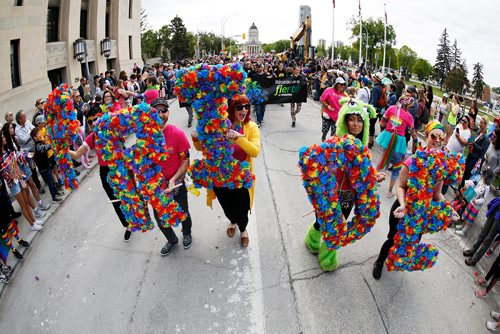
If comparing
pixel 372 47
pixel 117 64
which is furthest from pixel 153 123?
pixel 372 47

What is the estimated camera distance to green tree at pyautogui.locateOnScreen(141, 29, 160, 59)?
158 feet

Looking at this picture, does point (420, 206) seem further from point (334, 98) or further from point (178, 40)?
point (178, 40)

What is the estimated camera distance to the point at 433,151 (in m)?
3.59

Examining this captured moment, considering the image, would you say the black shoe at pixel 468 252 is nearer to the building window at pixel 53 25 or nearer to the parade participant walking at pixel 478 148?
the parade participant walking at pixel 478 148

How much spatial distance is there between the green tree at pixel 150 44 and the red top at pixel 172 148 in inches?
1899

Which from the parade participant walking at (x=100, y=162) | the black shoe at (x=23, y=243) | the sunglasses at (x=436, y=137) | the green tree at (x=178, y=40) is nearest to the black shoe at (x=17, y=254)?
the black shoe at (x=23, y=243)

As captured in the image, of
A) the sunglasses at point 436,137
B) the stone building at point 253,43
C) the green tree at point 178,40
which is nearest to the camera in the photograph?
the sunglasses at point 436,137

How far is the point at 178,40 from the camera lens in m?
51.1

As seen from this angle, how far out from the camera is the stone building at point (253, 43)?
154125 mm

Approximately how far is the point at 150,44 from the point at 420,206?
51632 mm

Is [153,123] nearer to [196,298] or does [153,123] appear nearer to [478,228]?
[196,298]

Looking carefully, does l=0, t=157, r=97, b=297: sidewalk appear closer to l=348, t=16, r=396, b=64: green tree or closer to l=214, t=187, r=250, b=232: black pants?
l=214, t=187, r=250, b=232: black pants

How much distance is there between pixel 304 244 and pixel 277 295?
1097 millimetres

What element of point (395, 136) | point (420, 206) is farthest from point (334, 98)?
point (420, 206)
